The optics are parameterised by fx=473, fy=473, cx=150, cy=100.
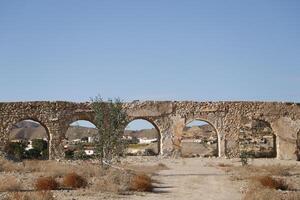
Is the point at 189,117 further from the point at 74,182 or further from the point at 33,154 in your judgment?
the point at 74,182

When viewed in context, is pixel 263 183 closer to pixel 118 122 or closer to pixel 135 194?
pixel 135 194

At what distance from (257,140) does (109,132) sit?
22.2 meters

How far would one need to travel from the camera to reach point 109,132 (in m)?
18.9

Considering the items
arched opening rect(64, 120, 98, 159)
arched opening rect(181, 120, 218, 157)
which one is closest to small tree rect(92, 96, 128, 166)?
arched opening rect(64, 120, 98, 159)

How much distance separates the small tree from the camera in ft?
61.9

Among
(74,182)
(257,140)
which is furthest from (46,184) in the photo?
(257,140)

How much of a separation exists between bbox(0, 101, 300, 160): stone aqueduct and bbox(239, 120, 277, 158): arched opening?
297cm

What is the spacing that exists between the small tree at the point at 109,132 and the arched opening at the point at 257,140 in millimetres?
15849

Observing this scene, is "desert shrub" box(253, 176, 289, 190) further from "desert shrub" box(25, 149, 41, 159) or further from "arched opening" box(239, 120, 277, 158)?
"desert shrub" box(25, 149, 41, 159)

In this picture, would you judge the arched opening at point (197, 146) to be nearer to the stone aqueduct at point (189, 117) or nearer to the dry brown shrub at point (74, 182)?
the stone aqueduct at point (189, 117)

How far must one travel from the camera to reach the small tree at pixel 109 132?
61.9 ft

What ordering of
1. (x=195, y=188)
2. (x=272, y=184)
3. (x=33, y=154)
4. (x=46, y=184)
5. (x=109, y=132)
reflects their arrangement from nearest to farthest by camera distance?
Result: (x=46, y=184), (x=272, y=184), (x=195, y=188), (x=109, y=132), (x=33, y=154)

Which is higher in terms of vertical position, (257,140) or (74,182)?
(257,140)

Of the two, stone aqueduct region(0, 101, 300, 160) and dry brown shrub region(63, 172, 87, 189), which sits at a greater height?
stone aqueduct region(0, 101, 300, 160)
